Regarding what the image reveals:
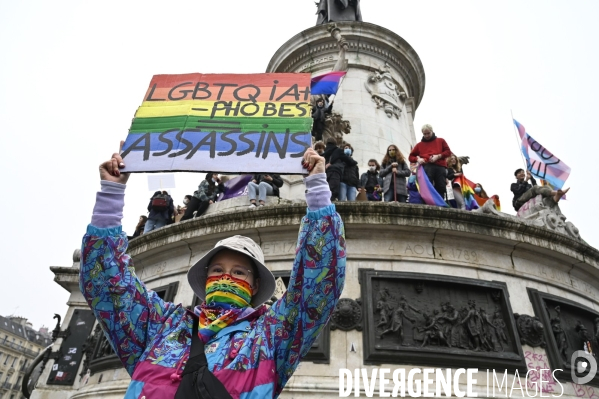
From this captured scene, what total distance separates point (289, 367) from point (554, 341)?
20.3 feet

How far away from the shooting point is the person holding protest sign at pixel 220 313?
2008 mm

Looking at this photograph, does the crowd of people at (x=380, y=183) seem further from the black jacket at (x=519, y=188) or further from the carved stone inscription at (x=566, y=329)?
the carved stone inscription at (x=566, y=329)

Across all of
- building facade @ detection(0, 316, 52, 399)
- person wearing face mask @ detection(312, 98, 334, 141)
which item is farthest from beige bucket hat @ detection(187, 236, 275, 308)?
building facade @ detection(0, 316, 52, 399)

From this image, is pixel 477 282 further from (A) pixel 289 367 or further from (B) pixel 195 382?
(B) pixel 195 382

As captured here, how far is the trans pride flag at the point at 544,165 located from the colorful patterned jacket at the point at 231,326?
1193cm

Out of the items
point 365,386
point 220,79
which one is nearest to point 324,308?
point 220,79

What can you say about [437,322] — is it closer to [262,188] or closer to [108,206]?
[262,188]

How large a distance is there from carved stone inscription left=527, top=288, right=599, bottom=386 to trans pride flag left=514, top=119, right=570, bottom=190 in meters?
5.26

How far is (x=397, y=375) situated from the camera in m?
5.77

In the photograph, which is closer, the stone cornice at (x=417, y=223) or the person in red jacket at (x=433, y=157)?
the stone cornice at (x=417, y=223)

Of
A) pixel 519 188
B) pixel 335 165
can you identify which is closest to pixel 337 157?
pixel 335 165

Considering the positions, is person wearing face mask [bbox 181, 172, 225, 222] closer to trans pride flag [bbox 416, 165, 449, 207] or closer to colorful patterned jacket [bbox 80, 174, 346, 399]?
trans pride flag [bbox 416, 165, 449, 207]

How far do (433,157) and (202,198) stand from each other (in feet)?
18.3

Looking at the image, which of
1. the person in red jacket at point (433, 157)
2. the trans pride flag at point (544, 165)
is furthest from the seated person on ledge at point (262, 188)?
the trans pride flag at point (544, 165)
